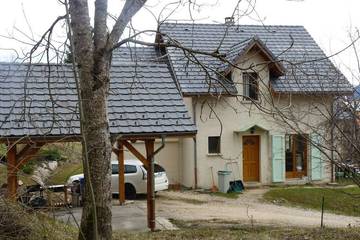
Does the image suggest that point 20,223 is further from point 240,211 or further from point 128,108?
point 240,211

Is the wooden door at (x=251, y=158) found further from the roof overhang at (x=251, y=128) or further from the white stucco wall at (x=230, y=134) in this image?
the roof overhang at (x=251, y=128)

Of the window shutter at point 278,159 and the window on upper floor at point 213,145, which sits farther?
the window shutter at point 278,159

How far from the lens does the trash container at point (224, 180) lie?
23734 millimetres

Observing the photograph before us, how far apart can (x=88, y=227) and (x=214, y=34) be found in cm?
2202

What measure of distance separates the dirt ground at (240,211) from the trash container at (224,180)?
0.88 meters

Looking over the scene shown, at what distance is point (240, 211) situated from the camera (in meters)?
19.1

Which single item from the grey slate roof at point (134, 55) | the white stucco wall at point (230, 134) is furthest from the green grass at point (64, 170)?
the white stucco wall at point (230, 134)

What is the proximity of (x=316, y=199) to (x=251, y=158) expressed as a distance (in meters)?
4.06

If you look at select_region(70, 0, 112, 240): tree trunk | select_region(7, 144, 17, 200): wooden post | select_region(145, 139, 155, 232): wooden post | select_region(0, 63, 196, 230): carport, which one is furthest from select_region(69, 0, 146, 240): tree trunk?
select_region(145, 139, 155, 232): wooden post

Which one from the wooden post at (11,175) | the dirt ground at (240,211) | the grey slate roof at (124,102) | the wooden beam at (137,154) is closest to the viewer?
the wooden post at (11,175)

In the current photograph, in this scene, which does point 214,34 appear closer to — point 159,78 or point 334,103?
point 159,78

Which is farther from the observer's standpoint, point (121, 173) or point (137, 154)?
point (121, 173)

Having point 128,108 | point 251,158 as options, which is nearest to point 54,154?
point 128,108

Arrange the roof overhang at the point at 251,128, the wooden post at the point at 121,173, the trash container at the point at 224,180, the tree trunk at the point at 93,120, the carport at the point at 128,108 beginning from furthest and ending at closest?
the roof overhang at the point at 251,128 → the trash container at the point at 224,180 → the wooden post at the point at 121,173 → the carport at the point at 128,108 → the tree trunk at the point at 93,120
